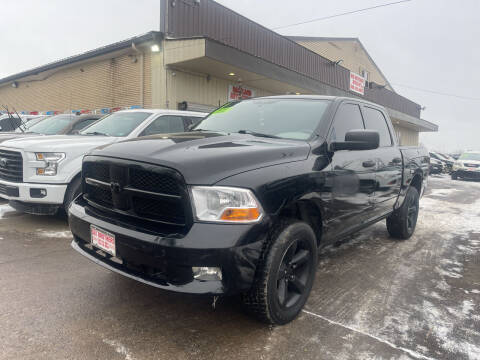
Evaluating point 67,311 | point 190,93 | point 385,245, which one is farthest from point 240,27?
point 67,311

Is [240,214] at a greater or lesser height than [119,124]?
lesser

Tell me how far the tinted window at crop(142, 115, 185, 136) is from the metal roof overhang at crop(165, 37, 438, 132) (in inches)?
157

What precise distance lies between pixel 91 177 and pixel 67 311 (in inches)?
41.4

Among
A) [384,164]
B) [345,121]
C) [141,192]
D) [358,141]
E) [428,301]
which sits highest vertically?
[345,121]

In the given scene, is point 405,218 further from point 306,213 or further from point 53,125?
point 53,125

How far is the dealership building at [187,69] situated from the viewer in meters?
10.5

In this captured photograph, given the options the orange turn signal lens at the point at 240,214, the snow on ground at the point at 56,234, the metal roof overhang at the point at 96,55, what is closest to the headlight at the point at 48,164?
the snow on ground at the point at 56,234

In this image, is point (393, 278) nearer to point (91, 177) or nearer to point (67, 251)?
point (91, 177)

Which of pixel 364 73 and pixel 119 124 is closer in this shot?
pixel 119 124

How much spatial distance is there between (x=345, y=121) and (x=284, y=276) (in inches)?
68.0

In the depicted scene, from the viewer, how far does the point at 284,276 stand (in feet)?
8.42

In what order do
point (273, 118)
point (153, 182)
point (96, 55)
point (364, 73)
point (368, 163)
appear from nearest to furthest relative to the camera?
point (153, 182)
point (273, 118)
point (368, 163)
point (96, 55)
point (364, 73)

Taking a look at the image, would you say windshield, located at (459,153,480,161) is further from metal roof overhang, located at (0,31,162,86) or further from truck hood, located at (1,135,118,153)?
truck hood, located at (1,135,118,153)

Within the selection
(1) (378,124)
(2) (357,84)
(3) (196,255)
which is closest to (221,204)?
(3) (196,255)
